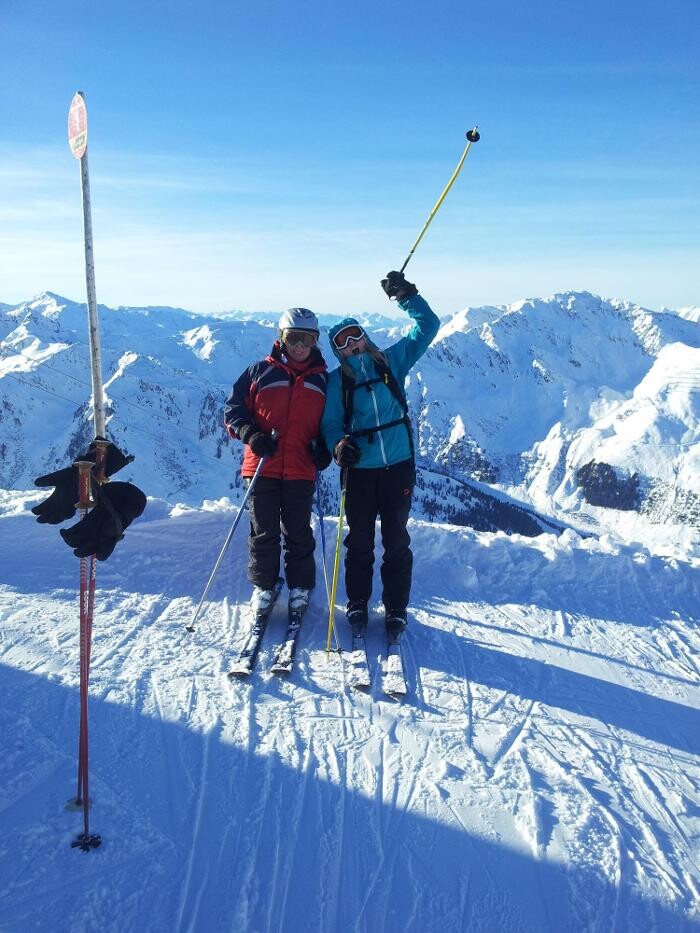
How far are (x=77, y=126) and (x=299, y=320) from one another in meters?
2.61

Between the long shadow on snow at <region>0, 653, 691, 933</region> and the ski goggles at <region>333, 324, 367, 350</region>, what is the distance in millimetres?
3687

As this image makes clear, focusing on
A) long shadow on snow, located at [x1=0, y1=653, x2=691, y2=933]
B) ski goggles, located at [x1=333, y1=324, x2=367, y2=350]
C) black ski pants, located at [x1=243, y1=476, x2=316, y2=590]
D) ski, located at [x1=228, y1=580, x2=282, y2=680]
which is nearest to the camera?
long shadow on snow, located at [x1=0, y1=653, x2=691, y2=933]

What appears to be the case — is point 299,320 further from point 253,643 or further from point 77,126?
point 253,643

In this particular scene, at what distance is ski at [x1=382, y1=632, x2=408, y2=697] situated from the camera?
506 cm

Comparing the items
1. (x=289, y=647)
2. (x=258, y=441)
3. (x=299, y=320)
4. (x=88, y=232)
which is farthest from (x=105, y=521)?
(x=299, y=320)

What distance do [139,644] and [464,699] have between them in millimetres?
3098

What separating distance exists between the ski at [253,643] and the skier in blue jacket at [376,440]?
857 mm

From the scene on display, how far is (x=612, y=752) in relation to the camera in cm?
452

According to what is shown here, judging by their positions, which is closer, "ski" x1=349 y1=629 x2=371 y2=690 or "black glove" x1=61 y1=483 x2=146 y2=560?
"black glove" x1=61 y1=483 x2=146 y2=560

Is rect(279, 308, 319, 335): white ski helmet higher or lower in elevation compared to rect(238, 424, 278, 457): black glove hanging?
higher

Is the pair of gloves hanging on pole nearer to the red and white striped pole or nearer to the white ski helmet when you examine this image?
the red and white striped pole

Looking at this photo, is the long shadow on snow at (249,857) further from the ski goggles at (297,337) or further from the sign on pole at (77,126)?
the sign on pole at (77,126)

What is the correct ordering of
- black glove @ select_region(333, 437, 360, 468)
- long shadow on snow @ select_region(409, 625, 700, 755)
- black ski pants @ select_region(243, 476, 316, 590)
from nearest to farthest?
long shadow on snow @ select_region(409, 625, 700, 755) → black glove @ select_region(333, 437, 360, 468) → black ski pants @ select_region(243, 476, 316, 590)

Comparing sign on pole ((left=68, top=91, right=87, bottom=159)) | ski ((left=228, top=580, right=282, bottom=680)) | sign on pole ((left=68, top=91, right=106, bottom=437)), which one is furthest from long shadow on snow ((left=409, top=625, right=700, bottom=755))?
sign on pole ((left=68, top=91, right=87, bottom=159))
